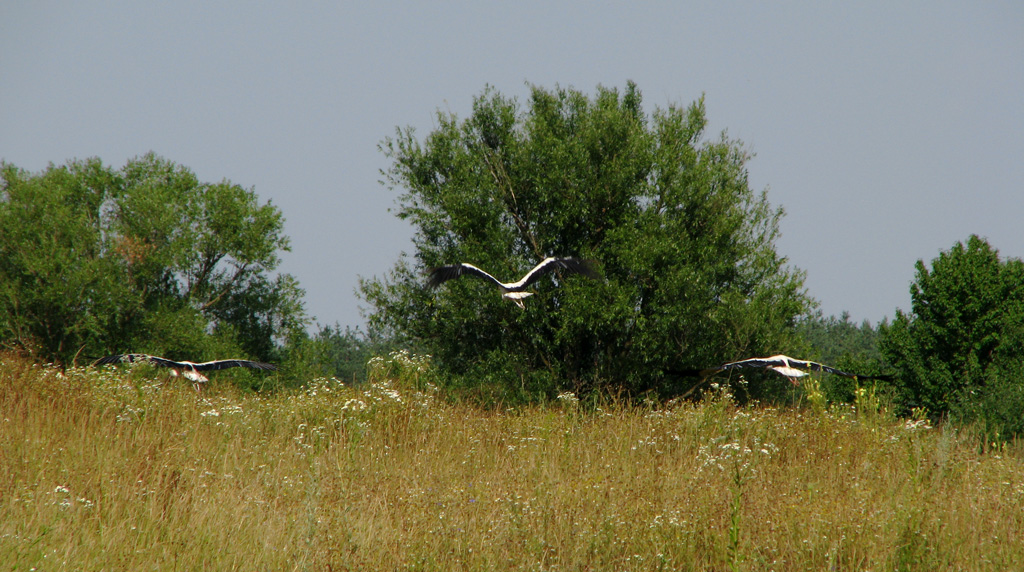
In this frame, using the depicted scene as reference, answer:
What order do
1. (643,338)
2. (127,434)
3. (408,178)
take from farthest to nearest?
1. (408,178)
2. (643,338)
3. (127,434)

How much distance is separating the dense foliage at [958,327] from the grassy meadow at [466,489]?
18216 millimetres

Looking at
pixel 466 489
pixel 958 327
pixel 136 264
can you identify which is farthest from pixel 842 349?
pixel 466 489

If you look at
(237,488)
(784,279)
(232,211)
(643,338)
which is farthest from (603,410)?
(232,211)

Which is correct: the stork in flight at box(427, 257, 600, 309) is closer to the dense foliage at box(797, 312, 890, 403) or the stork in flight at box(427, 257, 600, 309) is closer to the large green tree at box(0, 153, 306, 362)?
the dense foliage at box(797, 312, 890, 403)

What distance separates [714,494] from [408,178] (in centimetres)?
1597

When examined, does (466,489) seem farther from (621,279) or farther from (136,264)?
(136,264)

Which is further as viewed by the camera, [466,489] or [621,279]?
[621,279]

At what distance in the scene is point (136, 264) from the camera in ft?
111

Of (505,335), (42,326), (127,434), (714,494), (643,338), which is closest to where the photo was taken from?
(714,494)

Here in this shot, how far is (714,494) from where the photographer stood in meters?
5.88

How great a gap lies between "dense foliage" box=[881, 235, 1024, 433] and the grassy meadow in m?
18.2

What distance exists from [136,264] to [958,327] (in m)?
32.0

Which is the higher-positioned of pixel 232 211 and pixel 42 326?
pixel 232 211

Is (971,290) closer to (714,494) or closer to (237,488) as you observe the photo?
(714,494)
